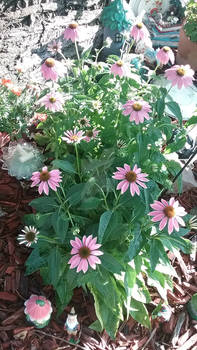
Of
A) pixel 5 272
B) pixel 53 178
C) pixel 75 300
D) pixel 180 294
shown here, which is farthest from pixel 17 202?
pixel 180 294

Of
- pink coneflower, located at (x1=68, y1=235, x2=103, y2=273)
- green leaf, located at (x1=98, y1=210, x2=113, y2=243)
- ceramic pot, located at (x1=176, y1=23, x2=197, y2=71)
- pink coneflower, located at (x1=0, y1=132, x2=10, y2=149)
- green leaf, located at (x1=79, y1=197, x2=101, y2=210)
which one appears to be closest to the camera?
pink coneflower, located at (x1=68, y1=235, x2=103, y2=273)

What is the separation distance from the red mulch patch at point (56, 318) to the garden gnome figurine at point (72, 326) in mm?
29

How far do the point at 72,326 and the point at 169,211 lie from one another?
2.23 ft

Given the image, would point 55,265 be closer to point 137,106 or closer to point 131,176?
point 131,176

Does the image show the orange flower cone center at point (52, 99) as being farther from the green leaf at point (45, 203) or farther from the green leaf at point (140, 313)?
the green leaf at point (140, 313)

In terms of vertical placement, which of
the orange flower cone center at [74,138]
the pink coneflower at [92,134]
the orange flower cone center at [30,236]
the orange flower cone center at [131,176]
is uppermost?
the orange flower cone center at [74,138]

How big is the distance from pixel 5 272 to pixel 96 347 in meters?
0.53

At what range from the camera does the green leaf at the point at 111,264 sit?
1426 mm

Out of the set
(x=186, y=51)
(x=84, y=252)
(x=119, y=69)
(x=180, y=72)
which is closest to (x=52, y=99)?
(x=119, y=69)

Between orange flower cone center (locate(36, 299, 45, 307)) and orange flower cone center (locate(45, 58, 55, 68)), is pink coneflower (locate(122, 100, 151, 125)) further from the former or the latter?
orange flower cone center (locate(36, 299, 45, 307))

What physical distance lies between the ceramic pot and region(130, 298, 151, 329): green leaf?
259 cm

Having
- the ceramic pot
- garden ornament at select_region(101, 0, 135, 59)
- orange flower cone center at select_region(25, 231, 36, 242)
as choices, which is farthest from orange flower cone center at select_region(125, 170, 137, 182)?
the ceramic pot

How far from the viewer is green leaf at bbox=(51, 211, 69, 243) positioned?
144cm

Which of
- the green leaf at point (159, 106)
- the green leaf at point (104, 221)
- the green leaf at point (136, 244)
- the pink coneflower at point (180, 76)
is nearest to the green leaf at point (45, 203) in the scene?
the green leaf at point (104, 221)
